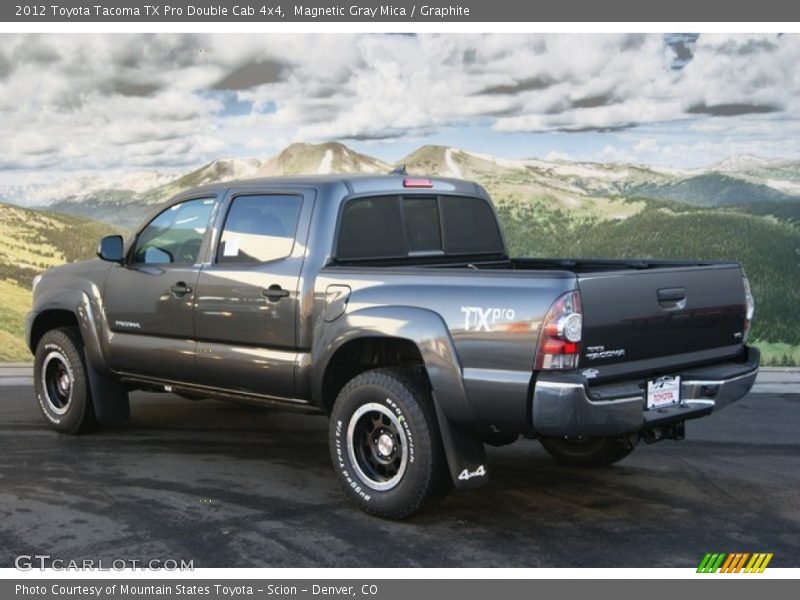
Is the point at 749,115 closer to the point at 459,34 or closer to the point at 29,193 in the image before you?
the point at 459,34

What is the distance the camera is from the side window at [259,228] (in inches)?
242

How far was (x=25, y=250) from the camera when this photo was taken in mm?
12984

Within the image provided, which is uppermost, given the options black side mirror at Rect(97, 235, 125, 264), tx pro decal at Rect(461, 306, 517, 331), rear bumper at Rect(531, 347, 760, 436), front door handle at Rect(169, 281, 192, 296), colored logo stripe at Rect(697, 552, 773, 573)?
black side mirror at Rect(97, 235, 125, 264)

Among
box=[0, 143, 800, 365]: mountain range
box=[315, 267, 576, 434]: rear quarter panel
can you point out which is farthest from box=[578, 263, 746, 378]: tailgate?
box=[0, 143, 800, 365]: mountain range

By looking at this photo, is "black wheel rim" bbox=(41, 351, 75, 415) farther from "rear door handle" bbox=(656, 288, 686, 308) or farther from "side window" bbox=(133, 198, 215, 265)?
"rear door handle" bbox=(656, 288, 686, 308)

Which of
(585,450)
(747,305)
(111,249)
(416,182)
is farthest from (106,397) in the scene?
(747,305)

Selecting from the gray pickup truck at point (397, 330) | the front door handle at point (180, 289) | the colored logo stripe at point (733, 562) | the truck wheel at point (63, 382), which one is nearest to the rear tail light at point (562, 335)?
the gray pickup truck at point (397, 330)

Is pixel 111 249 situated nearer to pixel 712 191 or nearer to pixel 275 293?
pixel 275 293

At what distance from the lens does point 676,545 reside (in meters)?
5.07

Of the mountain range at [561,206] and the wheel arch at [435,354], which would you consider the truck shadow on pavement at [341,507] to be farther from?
the mountain range at [561,206]

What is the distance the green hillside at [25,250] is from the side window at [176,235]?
5.70 metres

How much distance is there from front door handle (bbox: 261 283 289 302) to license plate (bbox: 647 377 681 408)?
83.8 inches

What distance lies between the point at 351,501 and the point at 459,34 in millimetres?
7959

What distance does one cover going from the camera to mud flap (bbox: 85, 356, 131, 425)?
7457 mm
